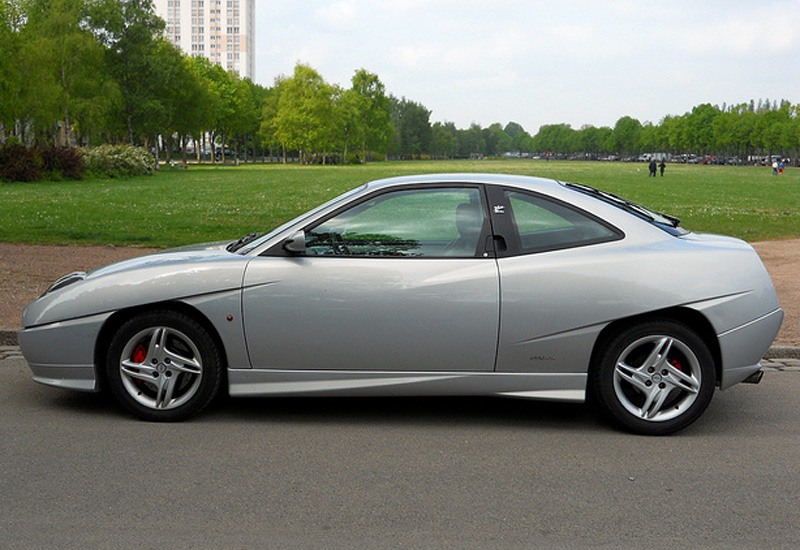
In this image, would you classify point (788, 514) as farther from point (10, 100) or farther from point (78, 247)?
point (10, 100)

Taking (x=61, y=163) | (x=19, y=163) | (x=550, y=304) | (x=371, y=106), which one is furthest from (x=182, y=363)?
(x=371, y=106)

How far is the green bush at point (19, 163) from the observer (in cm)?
3772

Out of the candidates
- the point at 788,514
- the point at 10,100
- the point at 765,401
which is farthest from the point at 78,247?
the point at 10,100

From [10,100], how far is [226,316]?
46.0 metres

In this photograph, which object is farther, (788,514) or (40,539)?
(788,514)

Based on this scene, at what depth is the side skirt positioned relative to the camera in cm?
482

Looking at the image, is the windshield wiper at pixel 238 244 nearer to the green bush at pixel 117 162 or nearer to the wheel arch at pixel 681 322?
the wheel arch at pixel 681 322

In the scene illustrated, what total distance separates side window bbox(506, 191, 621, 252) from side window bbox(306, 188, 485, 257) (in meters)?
0.24

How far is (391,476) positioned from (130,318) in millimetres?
1946

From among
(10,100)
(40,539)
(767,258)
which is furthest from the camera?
(10,100)

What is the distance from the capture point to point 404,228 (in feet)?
16.6

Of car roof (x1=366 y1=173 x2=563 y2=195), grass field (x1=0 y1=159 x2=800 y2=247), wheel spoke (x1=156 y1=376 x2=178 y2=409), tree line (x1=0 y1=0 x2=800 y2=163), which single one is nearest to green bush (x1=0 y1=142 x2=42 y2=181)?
grass field (x1=0 y1=159 x2=800 y2=247)

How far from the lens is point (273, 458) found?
4.43 metres

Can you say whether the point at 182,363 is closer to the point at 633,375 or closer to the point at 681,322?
the point at 633,375
